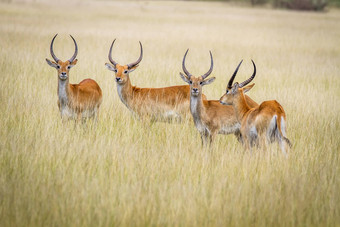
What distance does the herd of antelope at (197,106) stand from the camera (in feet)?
17.0

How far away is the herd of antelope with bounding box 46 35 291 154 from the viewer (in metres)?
5.19

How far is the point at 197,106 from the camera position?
6.31 m

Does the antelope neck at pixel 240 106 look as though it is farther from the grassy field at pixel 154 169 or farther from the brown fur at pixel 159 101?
the brown fur at pixel 159 101

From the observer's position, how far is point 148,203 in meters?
3.95

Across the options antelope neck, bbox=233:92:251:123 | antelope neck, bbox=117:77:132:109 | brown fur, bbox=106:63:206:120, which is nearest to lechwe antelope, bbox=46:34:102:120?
antelope neck, bbox=117:77:132:109

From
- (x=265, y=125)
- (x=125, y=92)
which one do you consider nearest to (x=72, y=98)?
(x=125, y=92)

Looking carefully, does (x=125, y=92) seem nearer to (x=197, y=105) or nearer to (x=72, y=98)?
(x=72, y=98)

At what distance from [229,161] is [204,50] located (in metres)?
11.4

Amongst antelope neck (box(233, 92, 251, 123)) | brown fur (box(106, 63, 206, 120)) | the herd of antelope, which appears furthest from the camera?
brown fur (box(106, 63, 206, 120))

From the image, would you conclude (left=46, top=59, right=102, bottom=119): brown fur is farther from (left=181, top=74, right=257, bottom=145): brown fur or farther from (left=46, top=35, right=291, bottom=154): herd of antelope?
(left=181, top=74, right=257, bottom=145): brown fur

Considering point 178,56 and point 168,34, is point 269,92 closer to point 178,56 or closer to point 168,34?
point 178,56

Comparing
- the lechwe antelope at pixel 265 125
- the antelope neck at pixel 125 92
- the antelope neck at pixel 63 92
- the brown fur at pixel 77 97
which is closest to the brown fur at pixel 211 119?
the lechwe antelope at pixel 265 125

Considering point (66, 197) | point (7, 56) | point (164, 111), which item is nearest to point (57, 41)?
point (7, 56)

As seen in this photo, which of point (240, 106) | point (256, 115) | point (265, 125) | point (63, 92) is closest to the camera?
point (265, 125)
